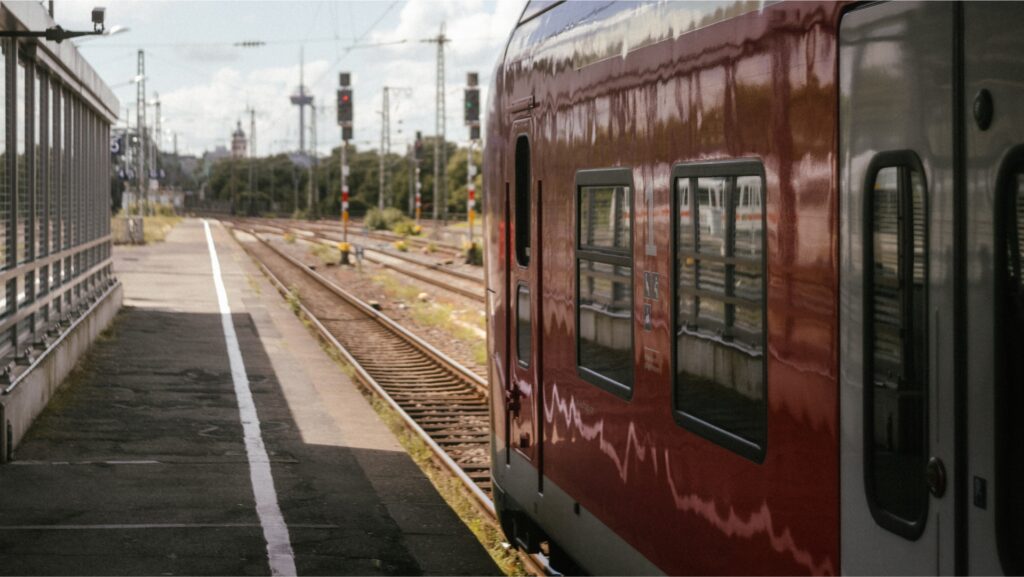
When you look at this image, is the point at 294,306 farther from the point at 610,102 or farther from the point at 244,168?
the point at 244,168

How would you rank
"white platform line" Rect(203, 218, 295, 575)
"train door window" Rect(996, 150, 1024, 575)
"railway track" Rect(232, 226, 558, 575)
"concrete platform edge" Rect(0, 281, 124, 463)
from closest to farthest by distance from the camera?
"train door window" Rect(996, 150, 1024, 575) < "white platform line" Rect(203, 218, 295, 575) < "concrete platform edge" Rect(0, 281, 124, 463) < "railway track" Rect(232, 226, 558, 575)

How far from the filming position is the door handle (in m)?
3.33

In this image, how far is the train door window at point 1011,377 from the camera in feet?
10.1

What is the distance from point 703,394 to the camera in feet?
15.9

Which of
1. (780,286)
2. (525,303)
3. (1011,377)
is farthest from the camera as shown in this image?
(525,303)

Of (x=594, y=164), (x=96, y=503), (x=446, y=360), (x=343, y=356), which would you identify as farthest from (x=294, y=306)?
(x=594, y=164)

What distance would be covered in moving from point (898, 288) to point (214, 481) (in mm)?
8068

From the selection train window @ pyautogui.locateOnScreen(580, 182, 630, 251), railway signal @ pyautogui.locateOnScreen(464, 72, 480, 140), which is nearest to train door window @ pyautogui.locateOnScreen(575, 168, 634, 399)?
train window @ pyautogui.locateOnScreen(580, 182, 630, 251)

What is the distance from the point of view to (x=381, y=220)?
76688mm

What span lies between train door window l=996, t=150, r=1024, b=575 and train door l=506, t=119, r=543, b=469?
12.9ft

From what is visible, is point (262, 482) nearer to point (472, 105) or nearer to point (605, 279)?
point (605, 279)

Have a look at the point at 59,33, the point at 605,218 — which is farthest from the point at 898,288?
the point at 59,33

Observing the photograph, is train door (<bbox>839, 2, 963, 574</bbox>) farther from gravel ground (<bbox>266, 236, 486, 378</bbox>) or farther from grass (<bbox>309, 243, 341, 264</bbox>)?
grass (<bbox>309, 243, 341, 264</bbox>)

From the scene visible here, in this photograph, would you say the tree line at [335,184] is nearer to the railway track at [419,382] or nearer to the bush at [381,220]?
the bush at [381,220]
